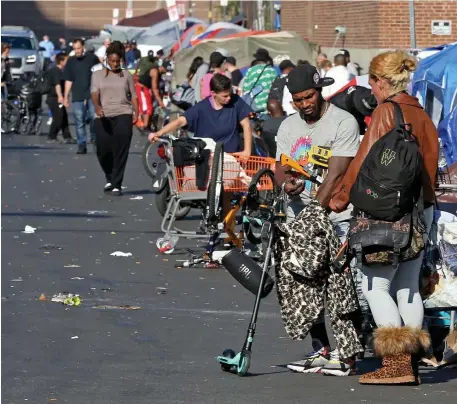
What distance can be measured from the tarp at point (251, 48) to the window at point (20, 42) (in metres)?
14.3

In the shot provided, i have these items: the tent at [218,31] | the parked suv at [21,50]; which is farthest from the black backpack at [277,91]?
the parked suv at [21,50]

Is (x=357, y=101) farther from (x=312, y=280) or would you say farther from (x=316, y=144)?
(x=312, y=280)

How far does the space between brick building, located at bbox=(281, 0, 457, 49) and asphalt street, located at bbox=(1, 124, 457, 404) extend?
638 inches

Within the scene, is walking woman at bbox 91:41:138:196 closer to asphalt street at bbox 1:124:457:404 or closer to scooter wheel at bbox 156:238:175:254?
asphalt street at bbox 1:124:457:404

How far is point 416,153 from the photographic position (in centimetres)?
717

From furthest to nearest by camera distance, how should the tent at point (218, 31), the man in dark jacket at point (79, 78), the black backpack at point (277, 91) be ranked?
the tent at point (218, 31) → the man in dark jacket at point (79, 78) → the black backpack at point (277, 91)

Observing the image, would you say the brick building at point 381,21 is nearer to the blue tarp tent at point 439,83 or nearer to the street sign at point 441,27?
the street sign at point 441,27

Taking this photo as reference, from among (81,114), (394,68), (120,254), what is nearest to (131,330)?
(394,68)

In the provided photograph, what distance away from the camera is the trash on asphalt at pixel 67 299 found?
1004cm

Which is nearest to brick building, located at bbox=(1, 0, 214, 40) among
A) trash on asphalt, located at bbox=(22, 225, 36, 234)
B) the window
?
the window

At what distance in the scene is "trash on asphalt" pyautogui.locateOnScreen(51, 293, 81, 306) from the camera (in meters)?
10.0

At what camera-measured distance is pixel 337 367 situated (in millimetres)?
7629

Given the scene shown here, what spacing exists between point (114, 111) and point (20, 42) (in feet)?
117

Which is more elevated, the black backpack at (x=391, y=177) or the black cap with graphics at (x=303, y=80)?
the black cap with graphics at (x=303, y=80)
